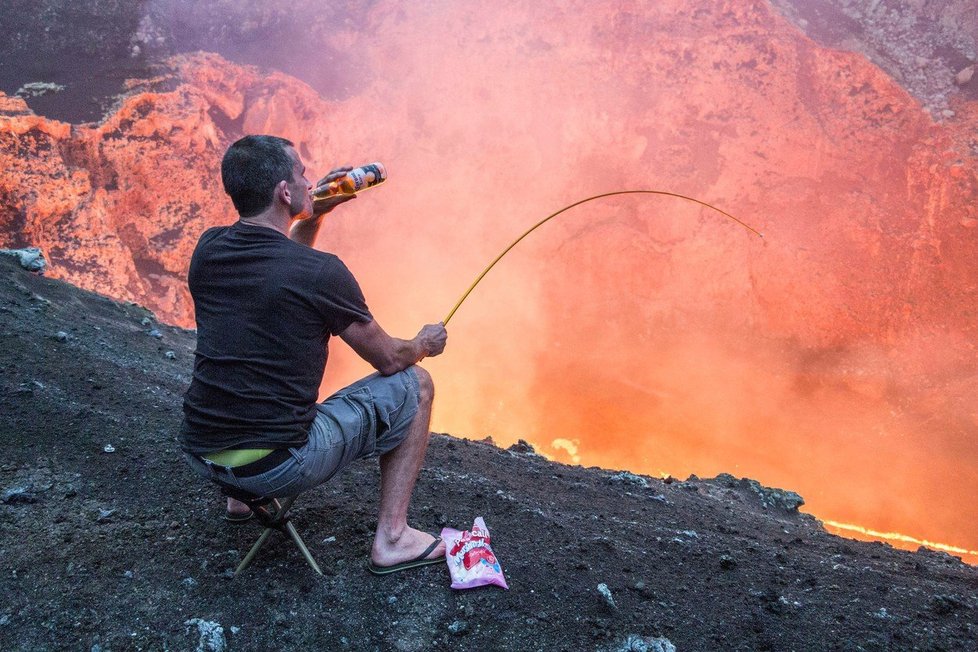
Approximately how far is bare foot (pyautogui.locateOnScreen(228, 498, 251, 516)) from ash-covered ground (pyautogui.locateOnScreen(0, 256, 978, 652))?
7 centimetres

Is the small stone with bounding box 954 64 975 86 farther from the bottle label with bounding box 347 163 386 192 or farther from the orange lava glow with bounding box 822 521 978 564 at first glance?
the bottle label with bounding box 347 163 386 192

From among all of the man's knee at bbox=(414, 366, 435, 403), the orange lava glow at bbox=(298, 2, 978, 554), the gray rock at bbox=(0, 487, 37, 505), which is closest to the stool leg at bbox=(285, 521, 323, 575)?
the man's knee at bbox=(414, 366, 435, 403)

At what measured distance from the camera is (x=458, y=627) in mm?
2176

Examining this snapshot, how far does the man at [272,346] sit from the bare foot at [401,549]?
1.19 ft

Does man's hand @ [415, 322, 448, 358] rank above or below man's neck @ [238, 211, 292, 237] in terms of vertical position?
below

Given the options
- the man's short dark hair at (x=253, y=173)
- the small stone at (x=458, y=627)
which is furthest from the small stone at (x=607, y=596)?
the man's short dark hair at (x=253, y=173)

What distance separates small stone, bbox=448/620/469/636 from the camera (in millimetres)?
2168

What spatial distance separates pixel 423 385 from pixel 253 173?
92cm

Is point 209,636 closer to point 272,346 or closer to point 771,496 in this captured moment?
point 272,346

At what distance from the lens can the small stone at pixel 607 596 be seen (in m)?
2.32

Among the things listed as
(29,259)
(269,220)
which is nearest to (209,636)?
(269,220)

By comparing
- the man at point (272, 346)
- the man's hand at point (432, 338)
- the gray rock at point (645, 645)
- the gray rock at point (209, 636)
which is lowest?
the gray rock at point (209, 636)

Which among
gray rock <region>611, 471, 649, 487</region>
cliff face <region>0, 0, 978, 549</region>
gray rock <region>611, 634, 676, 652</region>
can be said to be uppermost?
cliff face <region>0, 0, 978, 549</region>

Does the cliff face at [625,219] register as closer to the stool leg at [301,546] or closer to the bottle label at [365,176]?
the bottle label at [365,176]
